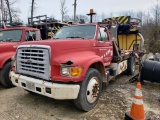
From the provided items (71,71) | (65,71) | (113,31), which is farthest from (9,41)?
(71,71)

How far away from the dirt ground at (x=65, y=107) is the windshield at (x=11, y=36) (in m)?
2.09

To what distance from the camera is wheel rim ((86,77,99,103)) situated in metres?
3.93

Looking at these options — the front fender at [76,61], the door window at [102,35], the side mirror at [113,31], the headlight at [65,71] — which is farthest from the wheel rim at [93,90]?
the side mirror at [113,31]

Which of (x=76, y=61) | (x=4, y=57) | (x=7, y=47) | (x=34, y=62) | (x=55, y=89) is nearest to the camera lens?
(x=55, y=89)

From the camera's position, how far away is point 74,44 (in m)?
4.08

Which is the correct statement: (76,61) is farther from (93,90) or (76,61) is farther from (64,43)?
(93,90)

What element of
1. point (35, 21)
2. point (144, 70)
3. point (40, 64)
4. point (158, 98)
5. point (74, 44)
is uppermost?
point (35, 21)

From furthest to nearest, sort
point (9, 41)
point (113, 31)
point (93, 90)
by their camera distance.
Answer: point (9, 41), point (113, 31), point (93, 90)

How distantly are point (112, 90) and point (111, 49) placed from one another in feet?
4.38

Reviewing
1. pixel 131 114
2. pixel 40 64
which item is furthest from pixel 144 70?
pixel 40 64

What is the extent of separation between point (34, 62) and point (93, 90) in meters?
1.50

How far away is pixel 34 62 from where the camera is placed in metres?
3.77

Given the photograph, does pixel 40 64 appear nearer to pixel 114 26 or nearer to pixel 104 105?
pixel 104 105

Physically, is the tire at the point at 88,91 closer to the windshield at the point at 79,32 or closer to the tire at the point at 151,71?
the windshield at the point at 79,32
